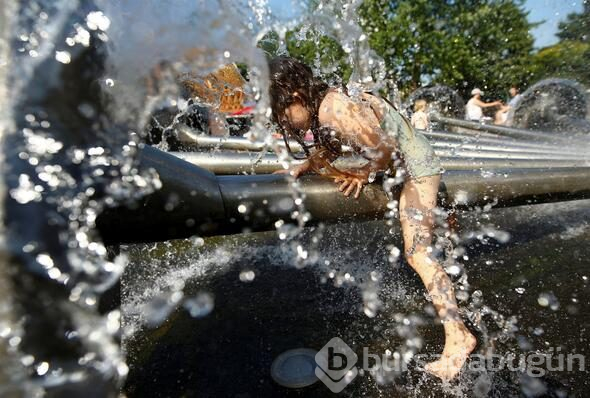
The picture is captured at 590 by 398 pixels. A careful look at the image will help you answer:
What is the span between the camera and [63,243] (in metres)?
1.14

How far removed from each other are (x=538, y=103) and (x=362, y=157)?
8314mm

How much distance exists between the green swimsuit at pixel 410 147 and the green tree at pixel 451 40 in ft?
61.0

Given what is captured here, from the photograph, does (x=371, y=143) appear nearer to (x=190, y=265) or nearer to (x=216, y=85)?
(x=190, y=265)

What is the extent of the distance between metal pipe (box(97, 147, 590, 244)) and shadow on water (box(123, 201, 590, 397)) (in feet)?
2.31

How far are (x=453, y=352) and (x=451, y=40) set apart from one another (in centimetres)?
2163

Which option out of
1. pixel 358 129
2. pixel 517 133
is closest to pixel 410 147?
pixel 358 129

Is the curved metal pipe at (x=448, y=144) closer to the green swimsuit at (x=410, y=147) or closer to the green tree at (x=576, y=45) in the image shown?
the green swimsuit at (x=410, y=147)

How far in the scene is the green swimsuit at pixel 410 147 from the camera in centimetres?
259

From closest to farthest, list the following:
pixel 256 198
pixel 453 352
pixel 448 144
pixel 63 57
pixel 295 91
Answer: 1. pixel 63 57
2. pixel 256 198
3. pixel 453 352
4. pixel 295 91
5. pixel 448 144

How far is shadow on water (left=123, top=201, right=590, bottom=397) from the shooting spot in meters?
2.18

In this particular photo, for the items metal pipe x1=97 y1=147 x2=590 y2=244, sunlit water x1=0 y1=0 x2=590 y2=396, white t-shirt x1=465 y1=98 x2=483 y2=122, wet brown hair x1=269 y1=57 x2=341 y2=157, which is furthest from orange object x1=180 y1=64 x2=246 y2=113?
white t-shirt x1=465 y1=98 x2=483 y2=122

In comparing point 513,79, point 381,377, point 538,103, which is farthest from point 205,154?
point 513,79

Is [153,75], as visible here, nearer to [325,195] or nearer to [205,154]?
[325,195]

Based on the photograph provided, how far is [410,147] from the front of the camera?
270 centimetres
